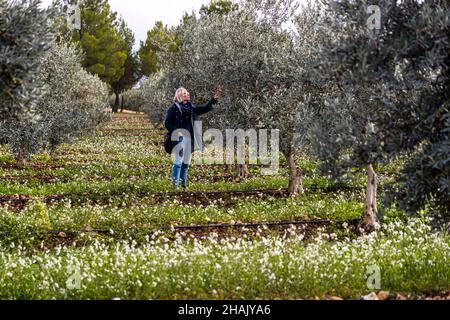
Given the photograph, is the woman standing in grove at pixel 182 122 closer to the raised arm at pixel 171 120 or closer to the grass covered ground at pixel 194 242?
the raised arm at pixel 171 120

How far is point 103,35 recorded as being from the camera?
233 ft

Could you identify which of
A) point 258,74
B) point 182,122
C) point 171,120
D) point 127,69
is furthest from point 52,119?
point 127,69

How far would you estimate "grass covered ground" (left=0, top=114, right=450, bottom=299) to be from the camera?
26.5 feet

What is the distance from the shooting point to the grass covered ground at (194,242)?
8.06 meters

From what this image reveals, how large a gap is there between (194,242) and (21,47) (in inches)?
193

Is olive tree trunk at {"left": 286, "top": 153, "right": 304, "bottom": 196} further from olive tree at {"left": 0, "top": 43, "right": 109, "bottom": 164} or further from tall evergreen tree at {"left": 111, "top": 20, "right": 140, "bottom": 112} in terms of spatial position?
tall evergreen tree at {"left": 111, "top": 20, "right": 140, "bottom": 112}

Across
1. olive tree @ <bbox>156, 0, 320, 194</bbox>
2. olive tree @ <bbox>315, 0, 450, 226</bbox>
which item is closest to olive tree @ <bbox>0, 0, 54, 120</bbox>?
olive tree @ <bbox>315, 0, 450, 226</bbox>

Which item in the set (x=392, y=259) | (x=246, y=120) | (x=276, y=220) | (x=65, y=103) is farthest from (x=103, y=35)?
(x=392, y=259)

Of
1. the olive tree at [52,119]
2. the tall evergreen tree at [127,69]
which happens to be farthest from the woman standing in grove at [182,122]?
the tall evergreen tree at [127,69]

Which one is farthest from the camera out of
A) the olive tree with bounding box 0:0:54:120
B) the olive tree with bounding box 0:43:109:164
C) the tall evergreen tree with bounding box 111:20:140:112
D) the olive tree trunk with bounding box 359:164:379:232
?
the tall evergreen tree with bounding box 111:20:140:112

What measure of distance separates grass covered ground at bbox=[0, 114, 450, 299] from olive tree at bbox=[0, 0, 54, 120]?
2867 mm

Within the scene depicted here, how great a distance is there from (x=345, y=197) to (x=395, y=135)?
9466mm

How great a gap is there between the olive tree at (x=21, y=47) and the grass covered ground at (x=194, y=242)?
9.41ft

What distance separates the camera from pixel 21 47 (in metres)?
8.16
